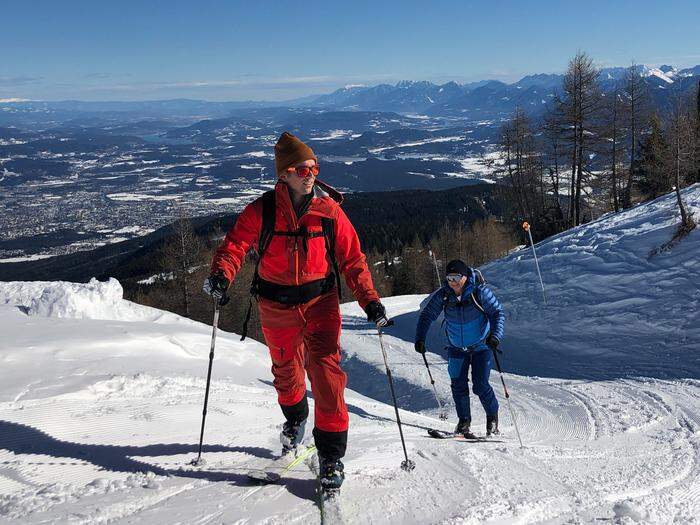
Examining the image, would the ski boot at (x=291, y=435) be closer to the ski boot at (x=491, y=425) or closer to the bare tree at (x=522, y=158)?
the ski boot at (x=491, y=425)

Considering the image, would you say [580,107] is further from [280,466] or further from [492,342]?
[280,466]

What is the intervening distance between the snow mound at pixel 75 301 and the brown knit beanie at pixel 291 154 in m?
8.11

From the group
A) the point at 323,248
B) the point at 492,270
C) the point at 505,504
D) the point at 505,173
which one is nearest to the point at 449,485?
the point at 505,504

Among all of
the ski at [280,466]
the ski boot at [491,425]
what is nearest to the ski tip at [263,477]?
the ski at [280,466]

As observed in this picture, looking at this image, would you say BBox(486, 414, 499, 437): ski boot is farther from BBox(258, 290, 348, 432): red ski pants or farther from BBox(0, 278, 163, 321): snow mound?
BBox(0, 278, 163, 321): snow mound

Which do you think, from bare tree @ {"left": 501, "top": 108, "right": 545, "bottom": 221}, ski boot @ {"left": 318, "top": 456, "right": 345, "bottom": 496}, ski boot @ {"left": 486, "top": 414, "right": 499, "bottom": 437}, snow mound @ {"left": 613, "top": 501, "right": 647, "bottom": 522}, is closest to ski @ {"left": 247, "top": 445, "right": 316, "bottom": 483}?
ski boot @ {"left": 318, "top": 456, "right": 345, "bottom": 496}

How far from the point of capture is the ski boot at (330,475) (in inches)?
145

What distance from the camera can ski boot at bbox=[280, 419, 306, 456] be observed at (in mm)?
4348

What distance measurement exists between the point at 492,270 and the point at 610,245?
445cm

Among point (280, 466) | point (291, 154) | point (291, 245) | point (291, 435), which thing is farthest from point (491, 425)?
point (291, 154)

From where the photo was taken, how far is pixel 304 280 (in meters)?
3.90

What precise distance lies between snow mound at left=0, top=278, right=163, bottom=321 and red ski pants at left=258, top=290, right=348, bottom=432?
26.0ft

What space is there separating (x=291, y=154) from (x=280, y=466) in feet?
8.03

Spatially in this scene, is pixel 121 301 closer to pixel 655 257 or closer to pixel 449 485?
pixel 449 485
